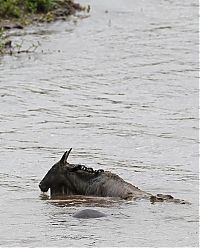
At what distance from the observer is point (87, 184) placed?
10117 millimetres

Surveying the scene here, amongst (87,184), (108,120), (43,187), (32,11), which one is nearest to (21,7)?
(32,11)

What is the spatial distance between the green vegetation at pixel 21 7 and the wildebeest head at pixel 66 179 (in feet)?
34.5

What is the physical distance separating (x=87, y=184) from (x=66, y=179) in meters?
0.31

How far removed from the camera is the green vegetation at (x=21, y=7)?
20500 millimetres

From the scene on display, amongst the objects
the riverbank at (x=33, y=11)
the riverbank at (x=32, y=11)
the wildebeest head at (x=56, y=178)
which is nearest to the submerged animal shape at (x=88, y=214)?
the wildebeest head at (x=56, y=178)

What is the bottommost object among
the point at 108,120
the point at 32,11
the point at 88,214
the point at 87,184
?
the point at 88,214

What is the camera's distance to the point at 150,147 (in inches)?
497

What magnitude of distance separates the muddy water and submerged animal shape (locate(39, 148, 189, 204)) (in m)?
0.22

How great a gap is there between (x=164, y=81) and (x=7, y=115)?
3.62 m

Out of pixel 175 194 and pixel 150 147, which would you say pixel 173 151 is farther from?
pixel 175 194

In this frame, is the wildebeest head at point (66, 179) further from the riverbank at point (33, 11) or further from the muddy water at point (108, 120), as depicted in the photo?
the riverbank at point (33, 11)

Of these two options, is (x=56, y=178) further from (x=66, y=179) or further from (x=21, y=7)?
(x=21, y=7)

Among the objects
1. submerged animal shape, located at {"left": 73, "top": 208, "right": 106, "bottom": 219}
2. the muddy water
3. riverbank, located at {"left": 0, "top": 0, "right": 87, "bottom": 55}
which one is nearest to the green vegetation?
riverbank, located at {"left": 0, "top": 0, "right": 87, "bottom": 55}

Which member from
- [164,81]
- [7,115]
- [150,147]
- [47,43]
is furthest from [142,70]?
[150,147]
